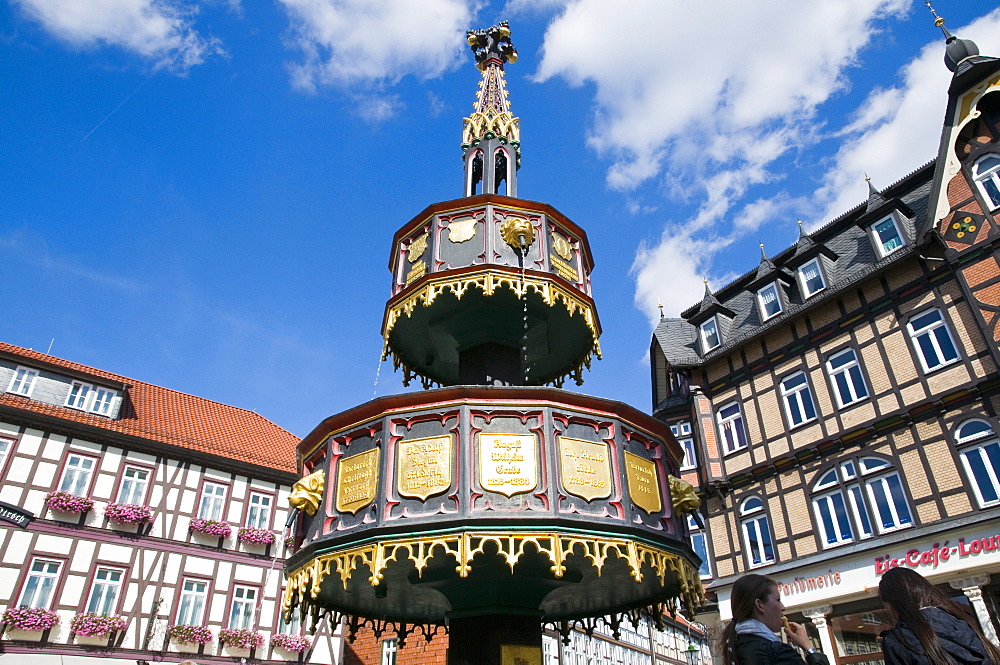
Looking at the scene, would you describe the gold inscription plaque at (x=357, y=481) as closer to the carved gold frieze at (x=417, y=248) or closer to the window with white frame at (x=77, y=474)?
the carved gold frieze at (x=417, y=248)

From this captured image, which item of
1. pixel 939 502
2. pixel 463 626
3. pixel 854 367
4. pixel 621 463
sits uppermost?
pixel 854 367

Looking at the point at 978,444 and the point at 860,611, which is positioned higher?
the point at 978,444

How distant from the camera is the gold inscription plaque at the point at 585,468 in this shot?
7.01m

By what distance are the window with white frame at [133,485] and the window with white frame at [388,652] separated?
945cm

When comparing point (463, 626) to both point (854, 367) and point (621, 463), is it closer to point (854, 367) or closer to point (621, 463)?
point (621, 463)

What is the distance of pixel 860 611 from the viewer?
18.5 meters

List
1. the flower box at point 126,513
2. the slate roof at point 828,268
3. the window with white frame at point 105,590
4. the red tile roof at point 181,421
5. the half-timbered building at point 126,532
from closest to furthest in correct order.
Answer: the half-timbered building at point 126,532 → the window with white frame at point 105,590 → the flower box at point 126,513 → the slate roof at point 828,268 → the red tile roof at point 181,421

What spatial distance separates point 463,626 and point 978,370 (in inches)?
633

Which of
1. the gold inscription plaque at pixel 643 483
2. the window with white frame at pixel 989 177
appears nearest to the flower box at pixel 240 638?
the gold inscription plaque at pixel 643 483

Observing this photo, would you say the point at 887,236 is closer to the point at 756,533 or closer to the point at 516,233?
the point at 756,533

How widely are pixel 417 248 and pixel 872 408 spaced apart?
15832 millimetres

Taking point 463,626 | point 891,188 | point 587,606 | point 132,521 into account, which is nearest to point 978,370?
point 891,188


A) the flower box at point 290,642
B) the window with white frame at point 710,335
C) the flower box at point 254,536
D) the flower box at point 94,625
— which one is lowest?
the flower box at point 290,642

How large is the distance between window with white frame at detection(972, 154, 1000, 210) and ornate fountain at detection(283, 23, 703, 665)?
14221 mm
